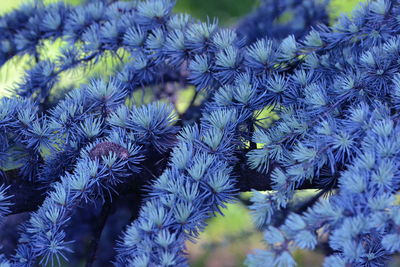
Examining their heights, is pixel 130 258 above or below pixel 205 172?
below

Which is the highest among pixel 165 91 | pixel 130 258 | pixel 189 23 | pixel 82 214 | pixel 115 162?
pixel 165 91

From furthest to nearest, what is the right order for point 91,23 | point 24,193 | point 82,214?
1. point 82,214
2. point 91,23
3. point 24,193

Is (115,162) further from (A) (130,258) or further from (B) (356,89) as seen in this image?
(B) (356,89)

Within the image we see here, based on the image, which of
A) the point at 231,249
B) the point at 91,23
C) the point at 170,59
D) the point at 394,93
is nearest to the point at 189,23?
the point at 170,59

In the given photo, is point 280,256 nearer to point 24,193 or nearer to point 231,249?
point 24,193

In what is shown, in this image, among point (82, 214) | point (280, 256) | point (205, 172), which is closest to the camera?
point (280, 256)

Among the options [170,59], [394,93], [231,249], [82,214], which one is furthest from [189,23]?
[231,249]

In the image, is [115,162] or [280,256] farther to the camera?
[115,162]
